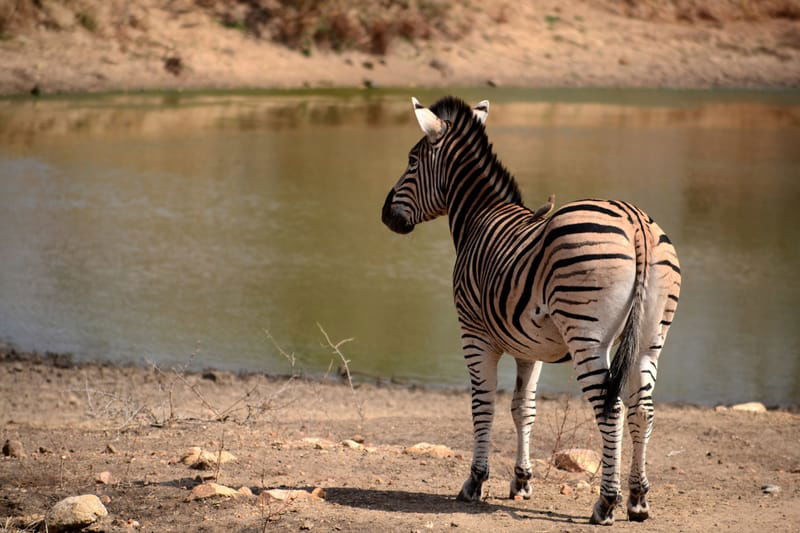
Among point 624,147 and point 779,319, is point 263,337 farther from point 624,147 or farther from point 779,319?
point 624,147

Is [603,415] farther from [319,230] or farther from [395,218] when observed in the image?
[319,230]

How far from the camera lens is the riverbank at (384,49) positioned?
30859mm

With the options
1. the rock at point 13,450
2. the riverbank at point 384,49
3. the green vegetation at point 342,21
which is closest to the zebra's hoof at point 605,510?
the rock at point 13,450

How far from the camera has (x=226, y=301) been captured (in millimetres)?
11922

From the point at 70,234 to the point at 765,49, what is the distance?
2729 cm

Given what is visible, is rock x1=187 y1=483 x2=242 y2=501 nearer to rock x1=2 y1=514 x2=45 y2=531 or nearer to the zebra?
rock x1=2 y1=514 x2=45 y2=531

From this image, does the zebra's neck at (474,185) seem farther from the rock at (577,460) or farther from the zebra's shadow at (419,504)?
the rock at (577,460)

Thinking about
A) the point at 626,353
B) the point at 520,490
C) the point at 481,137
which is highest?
the point at 481,137

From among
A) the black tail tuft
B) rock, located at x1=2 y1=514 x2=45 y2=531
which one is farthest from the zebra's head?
rock, located at x1=2 y1=514 x2=45 y2=531

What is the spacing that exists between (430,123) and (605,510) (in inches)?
91.5

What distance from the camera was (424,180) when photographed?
608 cm

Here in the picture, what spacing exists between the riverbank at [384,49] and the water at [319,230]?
2450 mm

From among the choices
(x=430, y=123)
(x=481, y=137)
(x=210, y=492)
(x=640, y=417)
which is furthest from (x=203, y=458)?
(x=640, y=417)

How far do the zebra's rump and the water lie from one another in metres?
4.55
